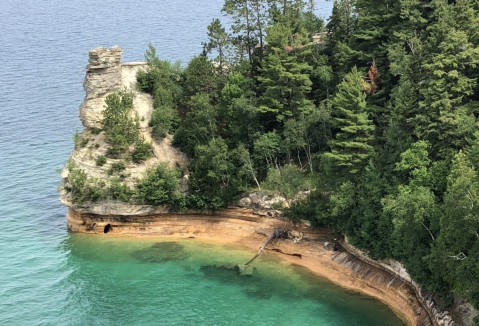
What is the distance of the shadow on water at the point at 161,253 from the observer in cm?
5397

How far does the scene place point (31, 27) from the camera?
415 ft

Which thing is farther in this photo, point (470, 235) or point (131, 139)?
point (131, 139)

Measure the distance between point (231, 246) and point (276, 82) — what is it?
A: 1702cm

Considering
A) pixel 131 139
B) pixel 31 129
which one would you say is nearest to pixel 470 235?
pixel 131 139

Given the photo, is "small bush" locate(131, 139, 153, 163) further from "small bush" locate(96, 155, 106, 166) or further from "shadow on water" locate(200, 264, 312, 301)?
"shadow on water" locate(200, 264, 312, 301)

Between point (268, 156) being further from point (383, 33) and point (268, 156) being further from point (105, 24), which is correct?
point (105, 24)

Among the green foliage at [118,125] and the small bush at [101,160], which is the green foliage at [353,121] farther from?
the small bush at [101,160]

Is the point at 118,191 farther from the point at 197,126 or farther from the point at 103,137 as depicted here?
the point at 197,126

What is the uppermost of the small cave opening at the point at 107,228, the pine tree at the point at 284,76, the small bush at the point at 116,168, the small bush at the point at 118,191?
the pine tree at the point at 284,76

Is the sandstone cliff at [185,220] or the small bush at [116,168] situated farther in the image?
the small bush at [116,168]

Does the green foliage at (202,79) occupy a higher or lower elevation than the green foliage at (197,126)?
higher

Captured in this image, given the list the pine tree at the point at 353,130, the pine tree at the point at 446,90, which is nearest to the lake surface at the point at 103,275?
the pine tree at the point at 353,130

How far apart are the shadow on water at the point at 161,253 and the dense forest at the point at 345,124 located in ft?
15.5

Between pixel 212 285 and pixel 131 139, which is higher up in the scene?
pixel 131 139
